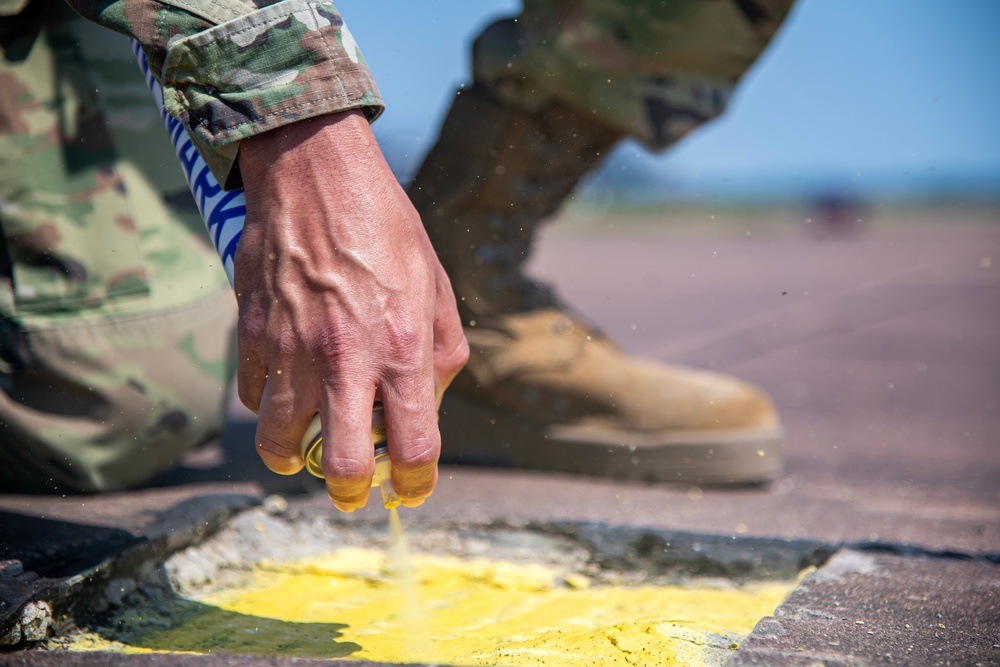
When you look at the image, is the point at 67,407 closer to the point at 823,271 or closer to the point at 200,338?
the point at 200,338

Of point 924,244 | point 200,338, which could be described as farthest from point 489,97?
point 924,244

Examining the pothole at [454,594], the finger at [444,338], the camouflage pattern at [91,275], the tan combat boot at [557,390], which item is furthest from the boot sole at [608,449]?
the finger at [444,338]

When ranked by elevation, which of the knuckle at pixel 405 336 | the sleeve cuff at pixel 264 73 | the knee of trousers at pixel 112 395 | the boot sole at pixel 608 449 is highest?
the sleeve cuff at pixel 264 73

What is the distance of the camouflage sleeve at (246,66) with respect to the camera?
2.63 ft

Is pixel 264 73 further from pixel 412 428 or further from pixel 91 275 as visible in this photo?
pixel 91 275

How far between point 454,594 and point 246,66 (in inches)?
26.7

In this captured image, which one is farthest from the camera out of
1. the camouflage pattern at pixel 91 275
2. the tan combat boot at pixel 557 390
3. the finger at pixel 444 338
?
the tan combat boot at pixel 557 390

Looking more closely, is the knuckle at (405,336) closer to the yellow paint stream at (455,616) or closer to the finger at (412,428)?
the finger at (412,428)

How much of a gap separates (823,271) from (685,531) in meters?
5.19

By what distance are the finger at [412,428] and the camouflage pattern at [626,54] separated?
2.75 ft

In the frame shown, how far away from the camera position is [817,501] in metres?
1.57

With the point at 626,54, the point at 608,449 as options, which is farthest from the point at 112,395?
the point at 626,54

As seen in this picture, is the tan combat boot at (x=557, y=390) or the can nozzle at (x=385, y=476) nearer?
the can nozzle at (x=385, y=476)

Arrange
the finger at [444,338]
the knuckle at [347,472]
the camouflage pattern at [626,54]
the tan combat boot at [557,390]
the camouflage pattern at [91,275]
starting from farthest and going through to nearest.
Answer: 1. the tan combat boot at [557,390]
2. the camouflage pattern at [626,54]
3. the camouflage pattern at [91,275]
4. the finger at [444,338]
5. the knuckle at [347,472]
